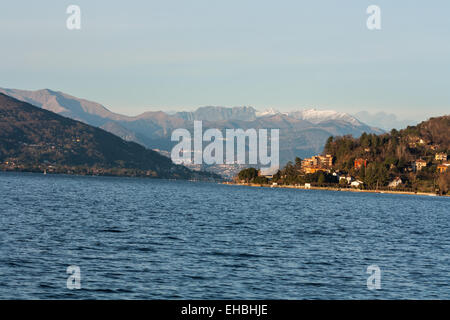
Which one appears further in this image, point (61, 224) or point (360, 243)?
point (61, 224)

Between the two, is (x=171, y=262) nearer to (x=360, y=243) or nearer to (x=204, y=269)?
(x=204, y=269)

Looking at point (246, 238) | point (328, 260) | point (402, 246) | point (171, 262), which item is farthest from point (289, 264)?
point (402, 246)

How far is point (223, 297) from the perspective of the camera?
109 feet

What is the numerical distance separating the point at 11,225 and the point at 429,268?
135 feet

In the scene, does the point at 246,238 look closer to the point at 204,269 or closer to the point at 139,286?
the point at 204,269

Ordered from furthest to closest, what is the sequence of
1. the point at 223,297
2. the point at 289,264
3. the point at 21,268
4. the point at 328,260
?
the point at 328,260
the point at 289,264
the point at 21,268
the point at 223,297

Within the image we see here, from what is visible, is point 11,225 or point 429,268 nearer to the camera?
point 429,268

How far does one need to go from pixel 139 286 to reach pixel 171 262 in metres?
8.88

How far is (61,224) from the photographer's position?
6856 centimetres
